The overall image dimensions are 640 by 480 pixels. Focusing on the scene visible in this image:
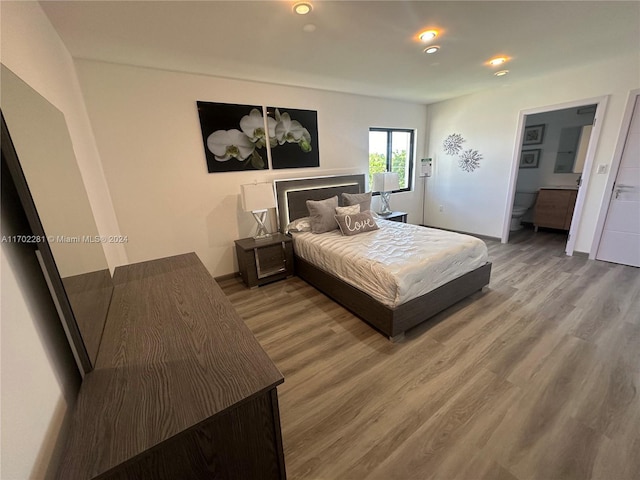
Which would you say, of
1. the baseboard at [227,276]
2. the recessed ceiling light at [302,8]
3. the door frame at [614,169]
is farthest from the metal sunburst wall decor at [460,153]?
the baseboard at [227,276]

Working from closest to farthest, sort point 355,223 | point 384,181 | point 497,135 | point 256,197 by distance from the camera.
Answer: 1. point 256,197
2. point 355,223
3. point 497,135
4. point 384,181

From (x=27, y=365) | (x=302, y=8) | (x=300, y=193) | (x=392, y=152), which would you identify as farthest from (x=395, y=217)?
(x=27, y=365)

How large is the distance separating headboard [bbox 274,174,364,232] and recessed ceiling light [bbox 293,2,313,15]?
1.88 meters

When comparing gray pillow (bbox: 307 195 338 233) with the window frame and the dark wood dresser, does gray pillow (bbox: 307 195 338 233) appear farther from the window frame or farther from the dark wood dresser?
the dark wood dresser

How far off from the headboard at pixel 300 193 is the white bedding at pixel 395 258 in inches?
21.8

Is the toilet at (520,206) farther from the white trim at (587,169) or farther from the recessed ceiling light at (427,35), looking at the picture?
the recessed ceiling light at (427,35)

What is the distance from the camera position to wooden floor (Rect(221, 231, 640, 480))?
127cm

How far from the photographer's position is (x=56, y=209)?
3.07 feet

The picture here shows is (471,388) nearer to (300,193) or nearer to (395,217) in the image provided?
(300,193)

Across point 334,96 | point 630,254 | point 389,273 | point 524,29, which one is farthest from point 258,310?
point 630,254

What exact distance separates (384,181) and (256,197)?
2193 mm

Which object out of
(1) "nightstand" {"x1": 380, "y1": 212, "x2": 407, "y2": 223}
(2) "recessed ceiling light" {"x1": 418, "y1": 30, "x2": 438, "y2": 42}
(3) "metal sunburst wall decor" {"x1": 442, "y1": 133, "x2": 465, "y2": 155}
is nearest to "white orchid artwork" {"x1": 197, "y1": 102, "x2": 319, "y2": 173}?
(1) "nightstand" {"x1": 380, "y1": 212, "x2": 407, "y2": 223}

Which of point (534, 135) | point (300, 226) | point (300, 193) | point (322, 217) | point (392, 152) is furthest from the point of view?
point (534, 135)

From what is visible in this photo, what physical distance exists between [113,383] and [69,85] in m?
2.36
